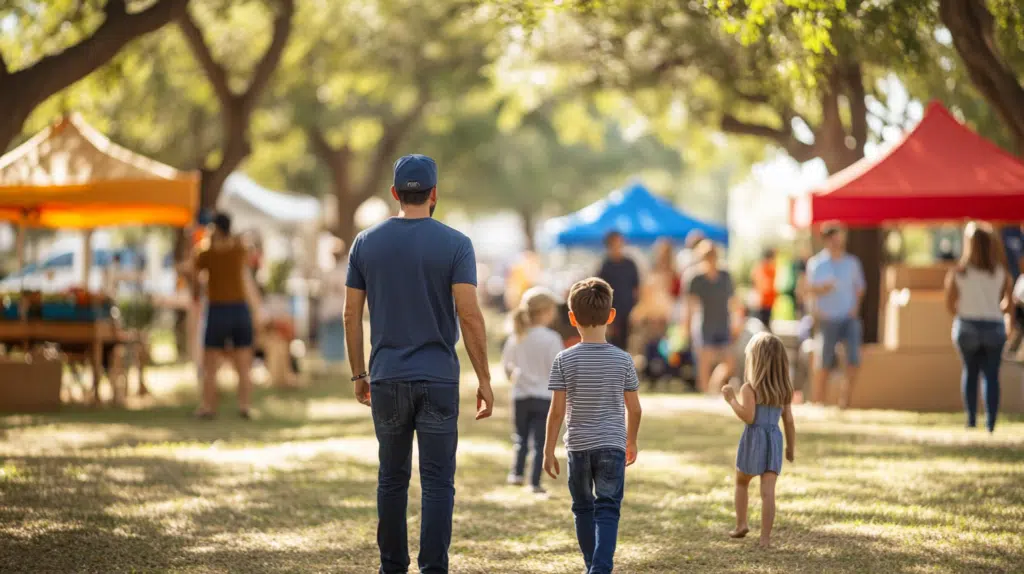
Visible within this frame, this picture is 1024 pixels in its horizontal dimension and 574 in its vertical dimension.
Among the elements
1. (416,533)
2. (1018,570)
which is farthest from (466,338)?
(1018,570)

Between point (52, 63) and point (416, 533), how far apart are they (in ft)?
19.7

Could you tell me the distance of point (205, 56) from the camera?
2012 centimetres

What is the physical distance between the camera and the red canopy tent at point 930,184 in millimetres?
13609

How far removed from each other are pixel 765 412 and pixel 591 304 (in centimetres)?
145

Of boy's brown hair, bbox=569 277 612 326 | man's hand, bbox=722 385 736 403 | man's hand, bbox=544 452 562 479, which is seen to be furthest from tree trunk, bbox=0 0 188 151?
man's hand, bbox=722 385 736 403

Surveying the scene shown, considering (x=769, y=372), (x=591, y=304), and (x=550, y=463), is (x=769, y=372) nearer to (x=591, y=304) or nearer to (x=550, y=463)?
(x=591, y=304)

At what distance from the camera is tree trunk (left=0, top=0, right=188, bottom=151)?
1110 cm

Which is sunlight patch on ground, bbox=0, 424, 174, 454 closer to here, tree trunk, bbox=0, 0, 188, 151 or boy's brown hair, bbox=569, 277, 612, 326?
tree trunk, bbox=0, 0, 188, 151

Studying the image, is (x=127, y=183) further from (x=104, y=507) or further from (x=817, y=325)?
(x=817, y=325)

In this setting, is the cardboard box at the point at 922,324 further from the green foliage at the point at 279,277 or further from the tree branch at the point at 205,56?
the green foliage at the point at 279,277

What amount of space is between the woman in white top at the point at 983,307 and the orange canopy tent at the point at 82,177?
26.5 ft

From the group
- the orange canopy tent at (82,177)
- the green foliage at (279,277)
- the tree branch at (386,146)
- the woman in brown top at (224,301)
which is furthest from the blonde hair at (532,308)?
the tree branch at (386,146)

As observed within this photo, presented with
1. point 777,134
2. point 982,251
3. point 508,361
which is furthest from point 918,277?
point 508,361

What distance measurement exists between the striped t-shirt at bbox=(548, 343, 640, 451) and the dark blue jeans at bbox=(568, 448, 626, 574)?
1.9 inches
